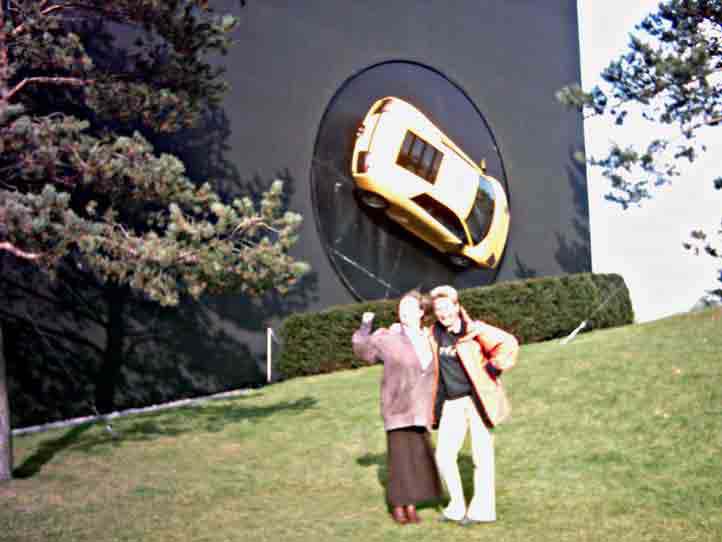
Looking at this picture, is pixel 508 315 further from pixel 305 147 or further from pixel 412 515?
pixel 412 515

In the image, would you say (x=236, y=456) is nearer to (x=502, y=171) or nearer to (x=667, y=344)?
(x=667, y=344)

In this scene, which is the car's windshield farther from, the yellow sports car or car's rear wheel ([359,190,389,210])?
car's rear wheel ([359,190,389,210])

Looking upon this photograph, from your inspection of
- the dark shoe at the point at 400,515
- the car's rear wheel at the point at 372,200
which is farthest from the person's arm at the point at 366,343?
the car's rear wheel at the point at 372,200

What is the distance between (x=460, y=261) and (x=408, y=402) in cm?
1010

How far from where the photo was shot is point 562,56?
64.0 ft

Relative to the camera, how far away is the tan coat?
5148mm

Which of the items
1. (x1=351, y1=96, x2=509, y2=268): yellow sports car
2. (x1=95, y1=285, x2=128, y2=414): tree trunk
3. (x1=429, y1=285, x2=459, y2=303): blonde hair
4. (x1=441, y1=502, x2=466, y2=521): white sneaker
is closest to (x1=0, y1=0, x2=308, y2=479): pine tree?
(x1=95, y1=285, x2=128, y2=414): tree trunk

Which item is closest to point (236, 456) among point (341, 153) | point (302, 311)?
point (302, 311)

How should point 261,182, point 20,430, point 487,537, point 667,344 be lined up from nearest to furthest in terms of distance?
point 487,537
point 20,430
point 667,344
point 261,182

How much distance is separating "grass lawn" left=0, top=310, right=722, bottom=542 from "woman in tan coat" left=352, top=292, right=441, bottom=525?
29 centimetres

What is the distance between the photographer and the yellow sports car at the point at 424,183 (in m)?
13.2

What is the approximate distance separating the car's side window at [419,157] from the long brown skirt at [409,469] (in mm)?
8470

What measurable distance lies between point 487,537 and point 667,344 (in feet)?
19.2

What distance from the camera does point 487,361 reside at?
5.22 metres
